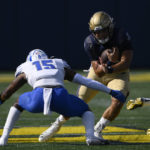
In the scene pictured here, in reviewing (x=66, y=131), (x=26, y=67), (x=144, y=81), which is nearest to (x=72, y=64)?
(x=144, y=81)

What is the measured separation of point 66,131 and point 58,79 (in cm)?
143

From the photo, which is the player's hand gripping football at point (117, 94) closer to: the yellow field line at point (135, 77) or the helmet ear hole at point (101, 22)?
the helmet ear hole at point (101, 22)

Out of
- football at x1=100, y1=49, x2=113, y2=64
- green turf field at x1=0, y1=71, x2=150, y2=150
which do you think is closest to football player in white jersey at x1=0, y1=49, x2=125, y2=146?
green turf field at x1=0, y1=71, x2=150, y2=150

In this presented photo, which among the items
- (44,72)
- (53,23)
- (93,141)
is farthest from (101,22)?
(53,23)

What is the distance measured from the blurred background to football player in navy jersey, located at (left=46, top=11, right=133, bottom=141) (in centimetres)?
1184

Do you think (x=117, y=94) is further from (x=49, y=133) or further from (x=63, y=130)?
(x=63, y=130)

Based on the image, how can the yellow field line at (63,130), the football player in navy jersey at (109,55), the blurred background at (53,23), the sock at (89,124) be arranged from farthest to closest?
1. the blurred background at (53,23)
2. the yellow field line at (63,130)
3. the football player in navy jersey at (109,55)
4. the sock at (89,124)

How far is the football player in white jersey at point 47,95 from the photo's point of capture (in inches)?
227

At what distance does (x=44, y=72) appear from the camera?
587 centimetres

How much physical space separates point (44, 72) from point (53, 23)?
1309cm

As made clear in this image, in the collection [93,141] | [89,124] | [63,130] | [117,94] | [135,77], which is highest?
[117,94]

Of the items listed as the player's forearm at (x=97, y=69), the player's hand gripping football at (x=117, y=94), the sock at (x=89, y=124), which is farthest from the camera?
the player's forearm at (x=97, y=69)

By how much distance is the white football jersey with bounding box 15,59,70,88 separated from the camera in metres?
5.85

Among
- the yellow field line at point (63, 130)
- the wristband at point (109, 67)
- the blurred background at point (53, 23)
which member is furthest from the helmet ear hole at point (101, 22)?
the blurred background at point (53, 23)
